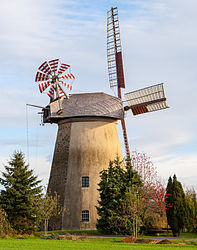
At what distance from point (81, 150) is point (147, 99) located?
25.9 feet

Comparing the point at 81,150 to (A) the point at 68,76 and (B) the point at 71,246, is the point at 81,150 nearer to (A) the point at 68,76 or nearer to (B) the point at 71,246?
(A) the point at 68,76

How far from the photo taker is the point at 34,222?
28219mm

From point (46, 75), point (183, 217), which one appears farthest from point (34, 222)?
point (46, 75)

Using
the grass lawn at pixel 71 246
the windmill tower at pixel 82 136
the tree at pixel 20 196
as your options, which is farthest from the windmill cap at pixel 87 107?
the grass lawn at pixel 71 246

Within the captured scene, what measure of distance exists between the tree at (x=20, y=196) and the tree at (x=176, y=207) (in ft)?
33.4

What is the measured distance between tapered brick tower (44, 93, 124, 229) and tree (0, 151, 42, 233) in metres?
5.92

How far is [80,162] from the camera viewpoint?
1375 inches

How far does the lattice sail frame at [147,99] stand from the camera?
3550cm

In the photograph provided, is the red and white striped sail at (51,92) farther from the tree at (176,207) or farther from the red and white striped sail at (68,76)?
the tree at (176,207)

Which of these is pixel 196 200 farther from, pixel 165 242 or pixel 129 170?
pixel 165 242

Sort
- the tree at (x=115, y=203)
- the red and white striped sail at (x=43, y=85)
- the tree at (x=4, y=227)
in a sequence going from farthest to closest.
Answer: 1. the red and white striped sail at (x=43, y=85)
2. the tree at (x=115, y=203)
3. the tree at (x=4, y=227)

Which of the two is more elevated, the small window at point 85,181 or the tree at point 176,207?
the small window at point 85,181

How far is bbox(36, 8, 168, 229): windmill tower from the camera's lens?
3397 cm

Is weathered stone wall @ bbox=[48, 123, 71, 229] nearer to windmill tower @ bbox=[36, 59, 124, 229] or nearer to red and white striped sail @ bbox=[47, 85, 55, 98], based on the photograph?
windmill tower @ bbox=[36, 59, 124, 229]
